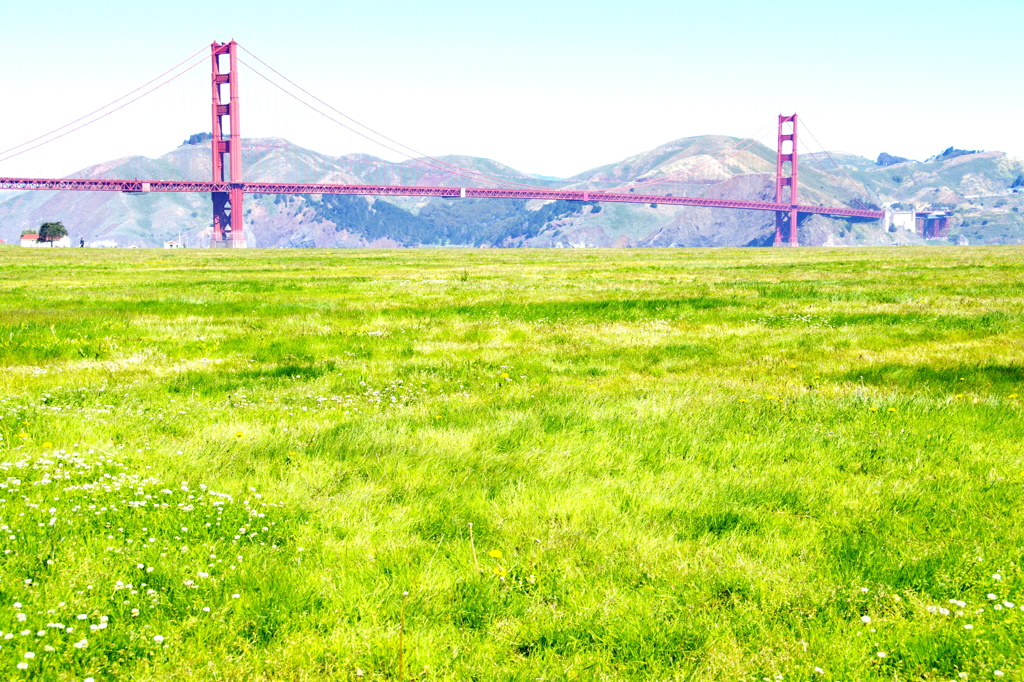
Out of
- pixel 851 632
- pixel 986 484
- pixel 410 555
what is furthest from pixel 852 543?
pixel 410 555

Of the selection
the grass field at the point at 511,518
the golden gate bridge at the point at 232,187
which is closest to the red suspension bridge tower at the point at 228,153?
the golden gate bridge at the point at 232,187

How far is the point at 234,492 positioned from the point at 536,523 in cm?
302

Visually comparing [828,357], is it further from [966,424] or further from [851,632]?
[851,632]

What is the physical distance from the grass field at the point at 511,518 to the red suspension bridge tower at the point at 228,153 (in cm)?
13818

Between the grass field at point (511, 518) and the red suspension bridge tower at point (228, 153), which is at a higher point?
the red suspension bridge tower at point (228, 153)

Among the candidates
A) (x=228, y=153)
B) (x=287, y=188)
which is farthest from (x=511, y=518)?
(x=228, y=153)

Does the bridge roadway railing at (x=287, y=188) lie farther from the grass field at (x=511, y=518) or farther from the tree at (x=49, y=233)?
the grass field at (x=511, y=518)

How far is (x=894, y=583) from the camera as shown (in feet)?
19.8

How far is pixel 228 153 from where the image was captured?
509 ft

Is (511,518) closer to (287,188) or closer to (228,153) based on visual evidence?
(287,188)

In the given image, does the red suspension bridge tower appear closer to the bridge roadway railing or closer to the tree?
the bridge roadway railing

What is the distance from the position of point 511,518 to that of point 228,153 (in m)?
163

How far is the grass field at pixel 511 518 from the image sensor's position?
5.18 metres

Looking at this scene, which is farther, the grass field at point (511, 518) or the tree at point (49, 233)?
the tree at point (49, 233)
